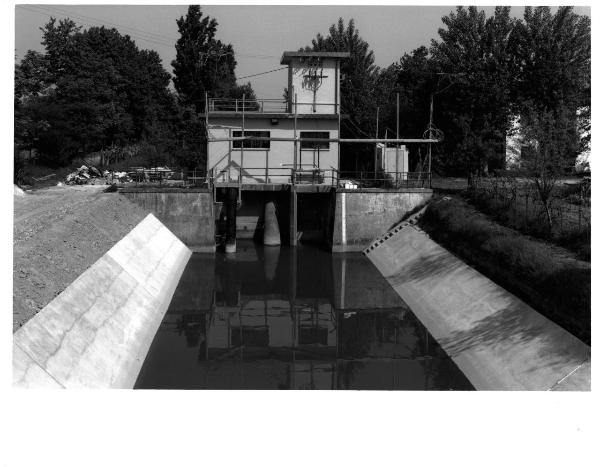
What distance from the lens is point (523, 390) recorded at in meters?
13.5

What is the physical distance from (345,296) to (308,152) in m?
12.2

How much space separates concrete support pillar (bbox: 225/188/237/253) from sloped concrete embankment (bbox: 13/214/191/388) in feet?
22.4

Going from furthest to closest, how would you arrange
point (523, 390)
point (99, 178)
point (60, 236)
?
point (99, 178), point (60, 236), point (523, 390)

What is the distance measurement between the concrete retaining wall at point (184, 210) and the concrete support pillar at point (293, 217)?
12.2ft

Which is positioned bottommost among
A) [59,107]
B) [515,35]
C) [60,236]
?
[60,236]

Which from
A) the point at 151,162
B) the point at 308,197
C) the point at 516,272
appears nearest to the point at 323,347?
the point at 516,272

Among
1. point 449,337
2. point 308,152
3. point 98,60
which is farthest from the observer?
point 98,60

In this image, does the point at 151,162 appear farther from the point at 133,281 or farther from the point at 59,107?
the point at 133,281

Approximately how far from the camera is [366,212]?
3127 centimetres

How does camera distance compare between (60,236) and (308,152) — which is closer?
(60,236)

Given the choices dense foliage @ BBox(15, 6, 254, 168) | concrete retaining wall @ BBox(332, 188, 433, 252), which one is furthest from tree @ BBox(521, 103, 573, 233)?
dense foliage @ BBox(15, 6, 254, 168)

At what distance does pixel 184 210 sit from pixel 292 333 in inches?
487

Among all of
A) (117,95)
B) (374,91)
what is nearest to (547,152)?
(374,91)

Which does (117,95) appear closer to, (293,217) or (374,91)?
(374,91)
